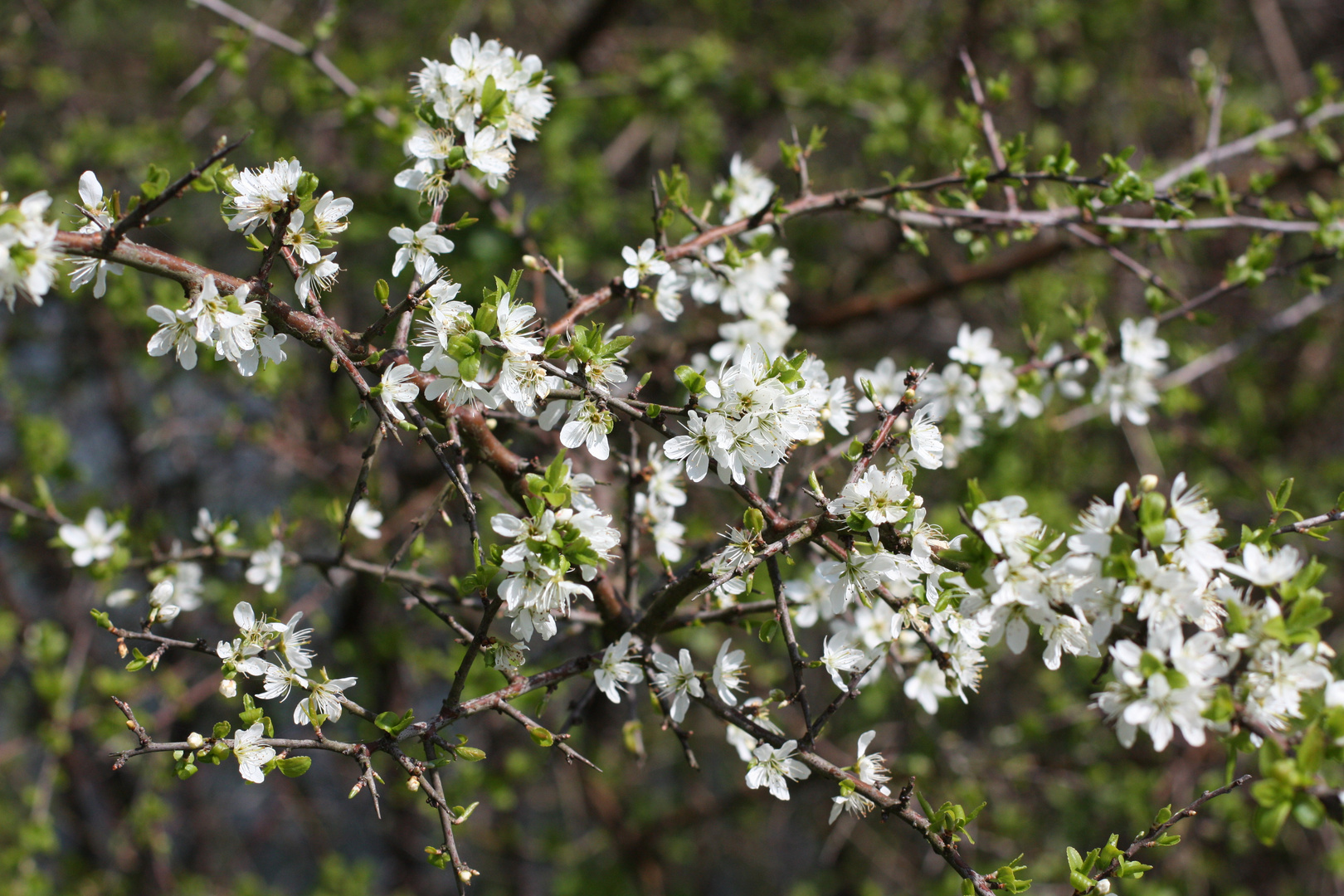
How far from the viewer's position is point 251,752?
1.47 meters

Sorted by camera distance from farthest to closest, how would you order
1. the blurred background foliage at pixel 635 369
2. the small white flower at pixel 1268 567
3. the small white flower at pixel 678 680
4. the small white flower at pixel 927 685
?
the blurred background foliage at pixel 635 369
the small white flower at pixel 927 685
the small white flower at pixel 678 680
the small white flower at pixel 1268 567

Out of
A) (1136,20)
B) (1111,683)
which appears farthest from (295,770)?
(1136,20)

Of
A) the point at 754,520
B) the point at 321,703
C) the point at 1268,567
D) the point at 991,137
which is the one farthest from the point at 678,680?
the point at 991,137

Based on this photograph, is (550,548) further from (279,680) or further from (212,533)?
(212,533)

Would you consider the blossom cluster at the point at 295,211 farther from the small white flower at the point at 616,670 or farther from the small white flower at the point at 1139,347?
the small white flower at the point at 1139,347

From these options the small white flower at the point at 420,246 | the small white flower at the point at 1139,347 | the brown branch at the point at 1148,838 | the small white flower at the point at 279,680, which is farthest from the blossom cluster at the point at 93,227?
the small white flower at the point at 1139,347

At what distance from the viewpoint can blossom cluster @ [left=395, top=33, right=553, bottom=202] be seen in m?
1.68

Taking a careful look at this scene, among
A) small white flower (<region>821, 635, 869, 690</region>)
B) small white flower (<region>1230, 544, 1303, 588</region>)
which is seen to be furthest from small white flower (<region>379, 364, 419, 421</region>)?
small white flower (<region>1230, 544, 1303, 588</region>)

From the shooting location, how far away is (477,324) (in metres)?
1.39

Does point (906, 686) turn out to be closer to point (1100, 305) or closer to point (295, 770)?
point (295, 770)

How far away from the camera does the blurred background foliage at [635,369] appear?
3.35 meters

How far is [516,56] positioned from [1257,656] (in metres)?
1.84

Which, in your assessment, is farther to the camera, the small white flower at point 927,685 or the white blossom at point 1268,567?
the small white flower at point 927,685

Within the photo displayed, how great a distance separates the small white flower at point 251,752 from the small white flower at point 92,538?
3.23 feet
